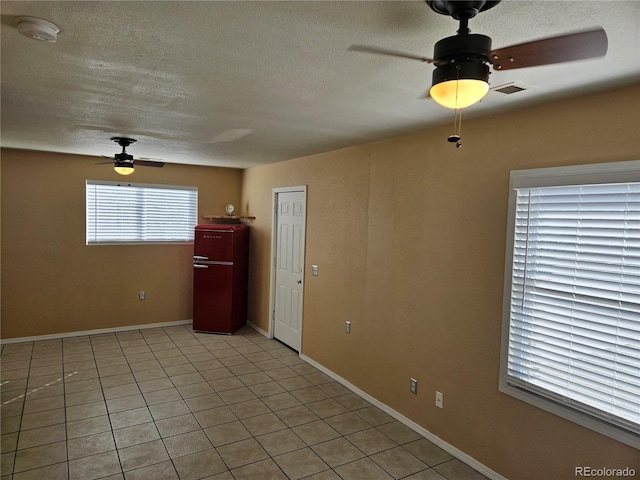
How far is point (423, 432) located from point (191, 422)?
1953 millimetres

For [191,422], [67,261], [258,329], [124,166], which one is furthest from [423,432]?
[67,261]

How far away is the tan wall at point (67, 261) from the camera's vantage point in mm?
5191

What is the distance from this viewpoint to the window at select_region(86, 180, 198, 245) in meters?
5.70

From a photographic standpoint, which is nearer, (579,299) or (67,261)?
(579,299)

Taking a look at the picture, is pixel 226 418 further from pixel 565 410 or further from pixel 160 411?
pixel 565 410

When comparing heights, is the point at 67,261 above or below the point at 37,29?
below

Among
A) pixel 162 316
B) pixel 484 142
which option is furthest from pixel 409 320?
pixel 162 316

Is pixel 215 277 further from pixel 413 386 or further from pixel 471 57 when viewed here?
pixel 471 57

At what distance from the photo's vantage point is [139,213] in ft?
19.7

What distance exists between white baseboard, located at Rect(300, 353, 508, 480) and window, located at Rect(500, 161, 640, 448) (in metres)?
0.65

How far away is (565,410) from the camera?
234 cm

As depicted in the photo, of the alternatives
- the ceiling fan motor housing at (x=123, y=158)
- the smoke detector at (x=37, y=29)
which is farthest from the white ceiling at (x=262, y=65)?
the ceiling fan motor housing at (x=123, y=158)

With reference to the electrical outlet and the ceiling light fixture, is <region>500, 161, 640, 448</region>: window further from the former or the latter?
the ceiling light fixture

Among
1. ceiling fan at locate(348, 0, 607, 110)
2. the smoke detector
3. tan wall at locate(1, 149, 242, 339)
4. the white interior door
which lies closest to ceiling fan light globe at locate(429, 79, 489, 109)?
ceiling fan at locate(348, 0, 607, 110)
